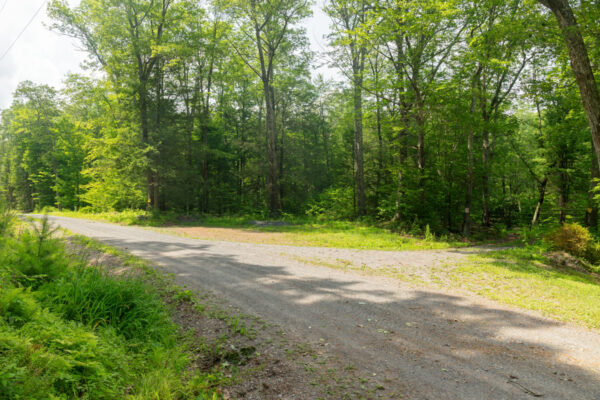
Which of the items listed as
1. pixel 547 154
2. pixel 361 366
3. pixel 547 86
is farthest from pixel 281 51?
pixel 361 366

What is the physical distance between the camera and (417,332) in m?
4.13

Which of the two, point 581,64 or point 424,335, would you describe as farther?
point 581,64

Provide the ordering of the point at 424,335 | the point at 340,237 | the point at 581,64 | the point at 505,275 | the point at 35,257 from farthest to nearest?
the point at 340,237 < the point at 505,275 < the point at 581,64 < the point at 35,257 < the point at 424,335

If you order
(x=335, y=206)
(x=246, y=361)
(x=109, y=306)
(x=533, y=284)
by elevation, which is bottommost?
(x=246, y=361)

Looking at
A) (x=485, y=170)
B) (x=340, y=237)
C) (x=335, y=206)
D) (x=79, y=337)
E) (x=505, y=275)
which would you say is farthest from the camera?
(x=335, y=206)

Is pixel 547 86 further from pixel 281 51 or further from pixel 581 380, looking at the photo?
pixel 281 51

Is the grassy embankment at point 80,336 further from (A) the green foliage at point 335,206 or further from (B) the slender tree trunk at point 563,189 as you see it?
(B) the slender tree trunk at point 563,189

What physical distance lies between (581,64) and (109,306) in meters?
10.3

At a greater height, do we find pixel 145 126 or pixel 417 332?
pixel 145 126

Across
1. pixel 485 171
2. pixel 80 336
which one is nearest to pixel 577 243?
pixel 485 171

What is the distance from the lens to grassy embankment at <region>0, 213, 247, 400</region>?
97.1 inches

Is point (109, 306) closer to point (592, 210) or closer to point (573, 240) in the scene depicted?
point (573, 240)

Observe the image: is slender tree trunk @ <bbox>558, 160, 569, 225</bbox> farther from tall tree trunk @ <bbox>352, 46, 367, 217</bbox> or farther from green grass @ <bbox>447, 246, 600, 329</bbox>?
green grass @ <bbox>447, 246, 600, 329</bbox>

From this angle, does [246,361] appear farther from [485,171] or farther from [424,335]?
[485,171]
